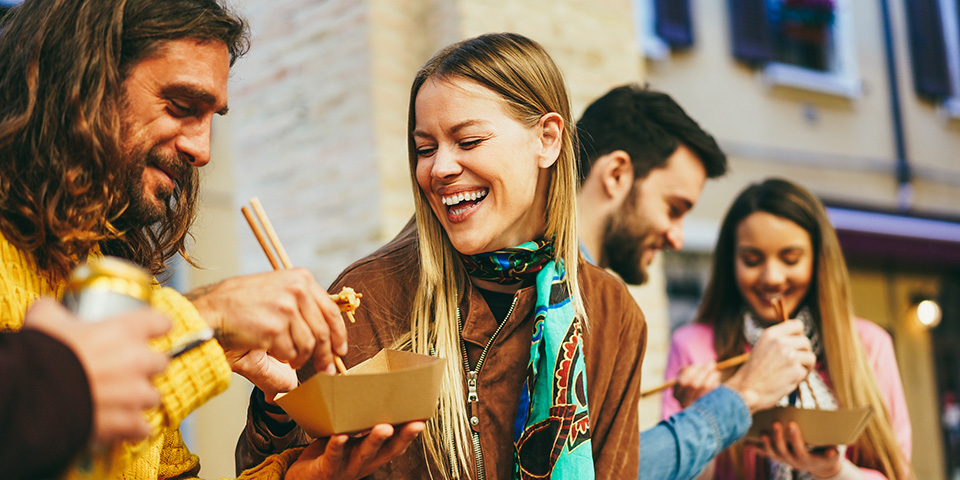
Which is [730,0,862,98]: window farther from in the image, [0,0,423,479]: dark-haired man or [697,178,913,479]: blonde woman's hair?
[0,0,423,479]: dark-haired man

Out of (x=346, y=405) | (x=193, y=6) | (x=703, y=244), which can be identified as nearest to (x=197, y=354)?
(x=346, y=405)

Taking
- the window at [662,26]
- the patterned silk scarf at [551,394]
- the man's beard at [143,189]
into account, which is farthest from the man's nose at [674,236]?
the window at [662,26]

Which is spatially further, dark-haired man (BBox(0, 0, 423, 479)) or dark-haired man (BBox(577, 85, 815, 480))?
dark-haired man (BBox(577, 85, 815, 480))

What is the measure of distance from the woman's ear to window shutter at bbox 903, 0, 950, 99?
8526 mm

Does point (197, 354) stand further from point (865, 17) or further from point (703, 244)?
point (865, 17)

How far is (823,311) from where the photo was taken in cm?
311

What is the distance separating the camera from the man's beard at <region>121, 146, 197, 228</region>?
1571mm

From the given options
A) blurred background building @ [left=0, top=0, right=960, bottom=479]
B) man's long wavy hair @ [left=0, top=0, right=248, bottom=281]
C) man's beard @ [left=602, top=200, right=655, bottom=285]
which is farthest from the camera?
blurred background building @ [left=0, top=0, right=960, bottom=479]

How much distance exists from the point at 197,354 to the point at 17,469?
0.95ft

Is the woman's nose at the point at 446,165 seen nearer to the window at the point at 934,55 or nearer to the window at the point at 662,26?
the window at the point at 662,26

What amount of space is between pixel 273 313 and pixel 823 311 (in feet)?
7.65

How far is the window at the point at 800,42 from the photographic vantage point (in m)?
7.98

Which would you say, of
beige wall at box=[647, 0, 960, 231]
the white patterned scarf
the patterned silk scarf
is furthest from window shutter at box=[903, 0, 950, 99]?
the patterned silk scarf

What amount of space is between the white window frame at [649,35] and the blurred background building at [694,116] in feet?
0.05
